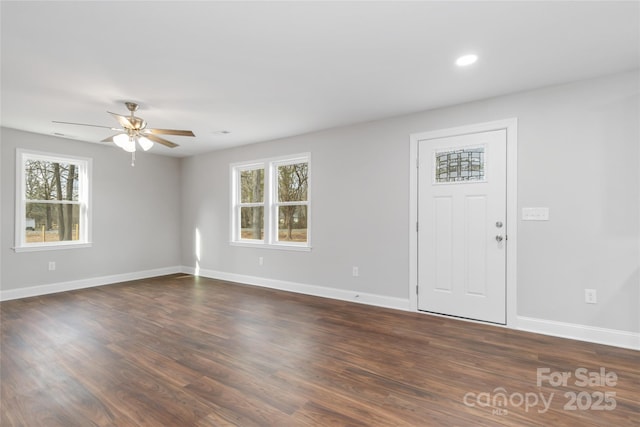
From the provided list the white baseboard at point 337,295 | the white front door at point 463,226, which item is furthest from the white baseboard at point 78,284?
the white front door at point 463,226

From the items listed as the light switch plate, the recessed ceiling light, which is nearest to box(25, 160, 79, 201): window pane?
the recessed ceiling light

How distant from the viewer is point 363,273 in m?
4.32

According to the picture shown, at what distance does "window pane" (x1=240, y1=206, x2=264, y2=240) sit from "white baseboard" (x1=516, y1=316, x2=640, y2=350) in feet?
13.2

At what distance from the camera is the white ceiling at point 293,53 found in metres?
2.01

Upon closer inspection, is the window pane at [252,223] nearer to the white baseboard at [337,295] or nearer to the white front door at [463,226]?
the white baseboard at [337,295]

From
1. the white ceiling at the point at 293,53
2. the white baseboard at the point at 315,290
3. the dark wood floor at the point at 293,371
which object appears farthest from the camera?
the white baseboard at the point at 315,290

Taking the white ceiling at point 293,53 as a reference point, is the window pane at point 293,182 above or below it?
below

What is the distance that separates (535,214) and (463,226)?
2.27 ft

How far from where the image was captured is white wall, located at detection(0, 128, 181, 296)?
4588 millimetres

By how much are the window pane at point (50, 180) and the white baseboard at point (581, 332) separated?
670cm

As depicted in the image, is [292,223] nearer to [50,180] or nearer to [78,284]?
[78,284]

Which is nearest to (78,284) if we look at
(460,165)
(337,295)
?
(337,295)

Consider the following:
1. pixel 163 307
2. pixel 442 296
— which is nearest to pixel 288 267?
pixel 163 307

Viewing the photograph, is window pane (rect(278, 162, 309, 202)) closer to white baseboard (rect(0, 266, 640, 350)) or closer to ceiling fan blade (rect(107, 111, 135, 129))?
white baseboard (rect(0, 266, 640, 350))
